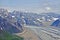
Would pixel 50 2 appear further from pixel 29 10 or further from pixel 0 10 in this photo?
pixel 0 10

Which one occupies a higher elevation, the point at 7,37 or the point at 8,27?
the point at 8,27

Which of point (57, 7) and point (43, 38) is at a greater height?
point (57, 7)

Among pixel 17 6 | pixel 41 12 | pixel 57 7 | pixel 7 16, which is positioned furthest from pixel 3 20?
pixel 57 7

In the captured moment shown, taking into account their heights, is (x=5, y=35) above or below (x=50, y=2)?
below

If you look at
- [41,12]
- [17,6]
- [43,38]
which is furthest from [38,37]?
[17,6]

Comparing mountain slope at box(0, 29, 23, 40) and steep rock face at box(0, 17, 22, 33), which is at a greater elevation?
steep rock face at box(0, 17, 22, 33)

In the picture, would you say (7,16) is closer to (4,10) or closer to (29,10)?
(4,10)

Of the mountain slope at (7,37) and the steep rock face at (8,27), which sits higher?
the steep rock face at (8,27)

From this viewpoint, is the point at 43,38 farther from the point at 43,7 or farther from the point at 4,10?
the point at 4,10

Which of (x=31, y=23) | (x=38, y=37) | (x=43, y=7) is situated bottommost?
(x=38, y=37)
